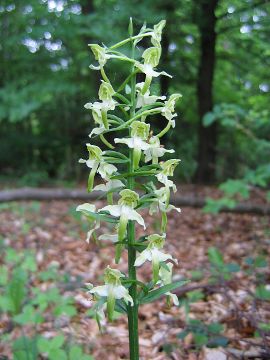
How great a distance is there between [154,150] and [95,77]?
25.0 ft

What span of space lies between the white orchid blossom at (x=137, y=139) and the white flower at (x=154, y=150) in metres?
0.04

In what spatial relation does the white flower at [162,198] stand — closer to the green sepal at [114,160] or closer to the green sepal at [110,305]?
the green sepal at [114,160]

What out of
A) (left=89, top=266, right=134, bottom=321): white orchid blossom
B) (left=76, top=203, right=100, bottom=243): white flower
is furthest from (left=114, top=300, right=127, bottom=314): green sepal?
(left=76, top=203, right=100, bottom=243): white flower

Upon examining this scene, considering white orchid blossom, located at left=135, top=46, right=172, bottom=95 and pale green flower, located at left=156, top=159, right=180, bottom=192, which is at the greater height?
white orchid blossom, located at left=135, top=46, right=172, bottom=95

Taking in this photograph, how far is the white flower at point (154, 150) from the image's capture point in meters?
1.44

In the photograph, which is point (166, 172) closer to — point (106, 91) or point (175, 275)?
point (106, 91)

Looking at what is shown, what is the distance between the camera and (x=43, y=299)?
2377 millimetres

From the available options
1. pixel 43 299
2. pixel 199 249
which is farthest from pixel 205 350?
pixel 199 249

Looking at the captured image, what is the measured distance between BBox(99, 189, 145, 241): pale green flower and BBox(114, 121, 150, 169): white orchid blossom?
0.31ft

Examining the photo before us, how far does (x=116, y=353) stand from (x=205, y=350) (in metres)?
0.46

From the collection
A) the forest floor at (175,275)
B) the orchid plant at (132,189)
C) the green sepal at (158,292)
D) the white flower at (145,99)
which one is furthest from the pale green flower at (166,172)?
the forest floor at (175,275)

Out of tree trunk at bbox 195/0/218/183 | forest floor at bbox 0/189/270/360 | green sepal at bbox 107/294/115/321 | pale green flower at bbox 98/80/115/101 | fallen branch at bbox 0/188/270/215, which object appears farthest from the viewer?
tree trunk at bbox 195/0/218/183

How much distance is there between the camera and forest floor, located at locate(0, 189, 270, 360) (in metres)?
2.26

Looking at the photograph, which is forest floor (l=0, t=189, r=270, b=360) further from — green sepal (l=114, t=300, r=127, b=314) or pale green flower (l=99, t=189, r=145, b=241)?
pale green flower (l=99, t=189, r=145, b=241)
